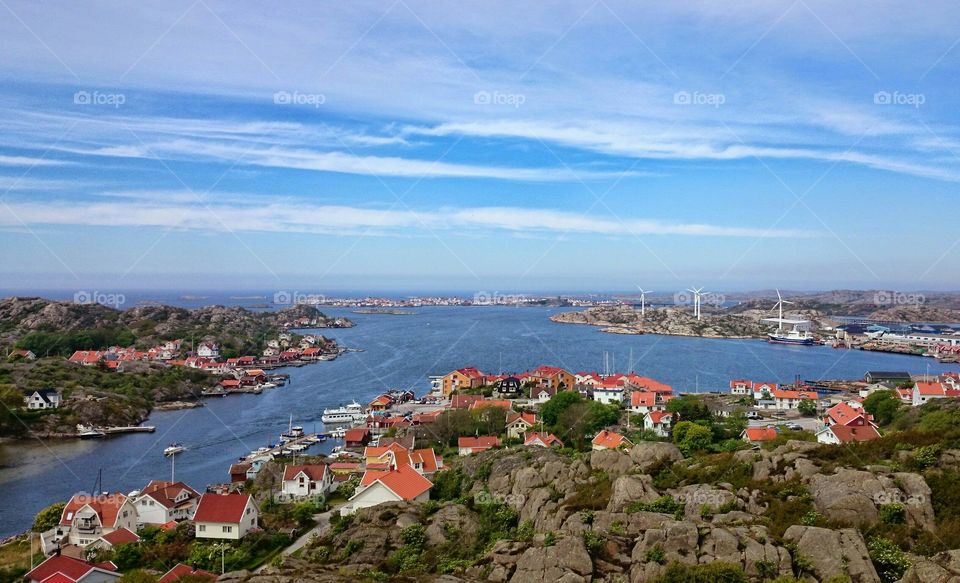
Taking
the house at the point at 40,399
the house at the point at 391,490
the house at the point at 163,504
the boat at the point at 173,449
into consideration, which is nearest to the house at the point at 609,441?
the house at the point at 391,490

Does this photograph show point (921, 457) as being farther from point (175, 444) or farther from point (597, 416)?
point (175, 444)

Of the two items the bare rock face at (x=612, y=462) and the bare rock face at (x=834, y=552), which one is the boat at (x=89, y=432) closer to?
the bare rock face at (x=612, y=462)

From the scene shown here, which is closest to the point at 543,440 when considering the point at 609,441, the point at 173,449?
the point at 609,441

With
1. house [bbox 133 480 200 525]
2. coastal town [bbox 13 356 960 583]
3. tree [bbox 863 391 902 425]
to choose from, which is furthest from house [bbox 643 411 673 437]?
house [bbox 133 480 200 525]

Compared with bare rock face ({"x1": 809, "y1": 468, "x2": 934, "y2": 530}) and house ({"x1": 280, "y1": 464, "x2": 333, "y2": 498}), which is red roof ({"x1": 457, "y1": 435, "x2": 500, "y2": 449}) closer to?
house ({"x1": 280, "y1": 464, "x2": 333, "y2": 498})

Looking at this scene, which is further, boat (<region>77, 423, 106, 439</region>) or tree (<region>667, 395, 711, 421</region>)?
boat (<region>77, 423, 106, 439</region>)
